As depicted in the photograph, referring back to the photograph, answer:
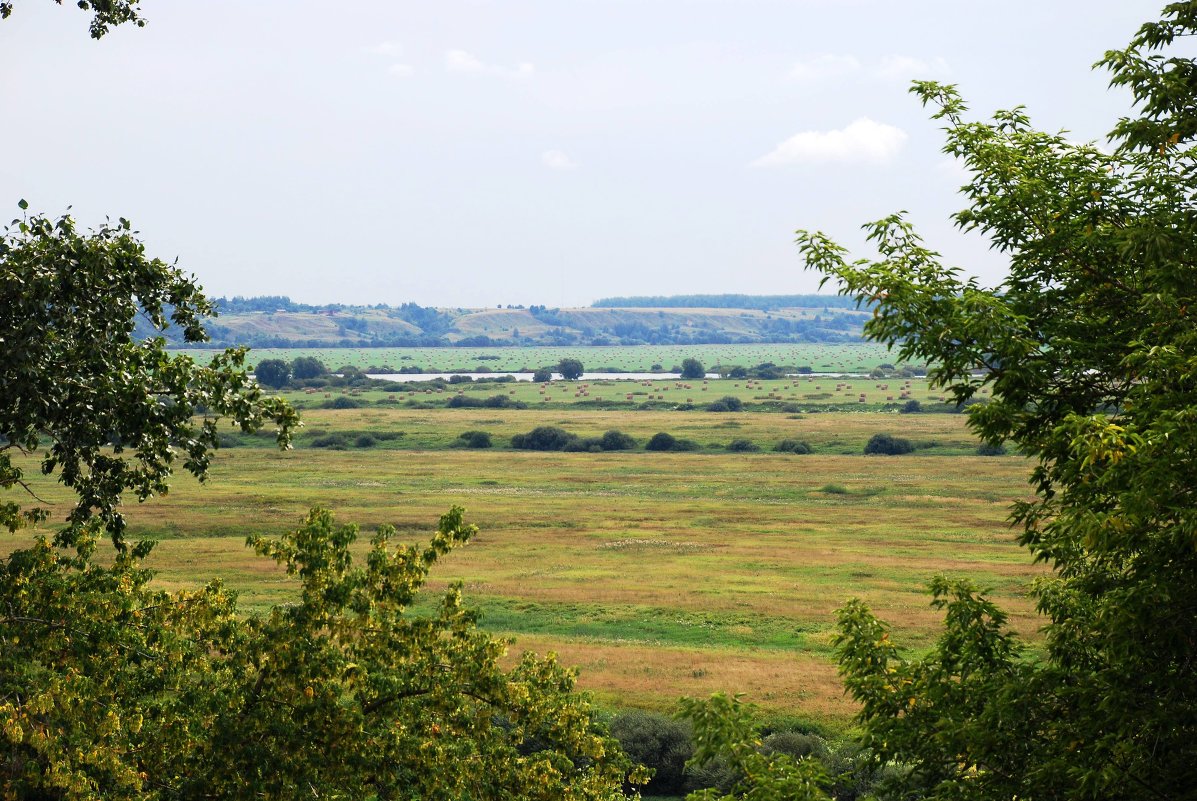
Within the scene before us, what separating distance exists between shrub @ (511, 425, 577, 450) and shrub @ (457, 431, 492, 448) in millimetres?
3056

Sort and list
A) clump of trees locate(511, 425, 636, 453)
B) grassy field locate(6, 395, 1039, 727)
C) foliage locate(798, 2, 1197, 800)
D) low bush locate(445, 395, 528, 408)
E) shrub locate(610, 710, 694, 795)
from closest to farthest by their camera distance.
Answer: foliage locate(798, 2, 1197, 800)
shrub locate(610, 710, 694, 795)
grassy field locate(6, 395, 1039, 727)
clump of trees locate(511, 425, 636, 453)
low bush locate(445, 395, 528, 408)

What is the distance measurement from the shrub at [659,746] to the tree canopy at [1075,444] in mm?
21508

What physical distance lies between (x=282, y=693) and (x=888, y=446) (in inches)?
4383

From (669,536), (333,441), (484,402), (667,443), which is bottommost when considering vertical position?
(669,536)

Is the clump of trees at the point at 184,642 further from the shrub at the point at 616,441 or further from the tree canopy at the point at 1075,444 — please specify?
the shrub at the point at 616,441

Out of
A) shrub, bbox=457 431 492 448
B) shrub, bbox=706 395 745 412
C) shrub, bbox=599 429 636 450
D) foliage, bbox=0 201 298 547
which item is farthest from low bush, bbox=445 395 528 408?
foliage, bbox=0 201 298 547

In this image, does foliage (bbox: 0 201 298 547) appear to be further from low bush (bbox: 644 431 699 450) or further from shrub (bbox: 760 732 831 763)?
low bush (bbox: 644 431 699 450)

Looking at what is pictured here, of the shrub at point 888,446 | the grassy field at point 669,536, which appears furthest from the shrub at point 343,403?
the shrub at point 888,446

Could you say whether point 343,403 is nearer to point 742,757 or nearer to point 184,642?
point 184,642

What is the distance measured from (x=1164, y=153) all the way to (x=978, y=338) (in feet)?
11.5

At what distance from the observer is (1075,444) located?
408 inches

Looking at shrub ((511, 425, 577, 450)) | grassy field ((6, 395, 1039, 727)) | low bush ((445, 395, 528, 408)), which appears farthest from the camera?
low bush ((445, 395, 528, 408))

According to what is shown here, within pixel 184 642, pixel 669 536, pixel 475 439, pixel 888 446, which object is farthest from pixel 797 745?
pixel 475 439

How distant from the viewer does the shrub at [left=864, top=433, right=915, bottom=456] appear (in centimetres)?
12125
